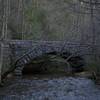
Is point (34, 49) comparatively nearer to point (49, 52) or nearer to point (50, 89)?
point (49, 52)

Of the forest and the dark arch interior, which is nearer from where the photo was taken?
the forest

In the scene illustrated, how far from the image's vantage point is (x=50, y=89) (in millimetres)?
17312

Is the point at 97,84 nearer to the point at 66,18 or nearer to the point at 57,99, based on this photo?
the point at 57,99

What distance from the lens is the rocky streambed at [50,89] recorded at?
15.3m

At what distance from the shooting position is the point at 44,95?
51.5 ft

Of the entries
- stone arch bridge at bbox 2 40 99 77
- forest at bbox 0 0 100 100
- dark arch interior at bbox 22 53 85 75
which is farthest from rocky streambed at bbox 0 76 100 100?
dark arch interior at bbox 22 53 85 75

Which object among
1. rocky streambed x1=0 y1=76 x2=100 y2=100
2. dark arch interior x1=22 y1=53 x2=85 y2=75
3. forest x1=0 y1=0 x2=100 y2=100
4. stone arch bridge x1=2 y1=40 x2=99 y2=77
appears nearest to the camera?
rocky streambed x1=0 y1=76 x2=100 y2=100

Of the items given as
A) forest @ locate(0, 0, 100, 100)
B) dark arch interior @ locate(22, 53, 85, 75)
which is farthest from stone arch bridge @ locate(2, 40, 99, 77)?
dark arch interior @ locate(22, 53, 85, 75)

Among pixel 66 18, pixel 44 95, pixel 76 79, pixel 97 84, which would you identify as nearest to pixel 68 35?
pixel 66 18

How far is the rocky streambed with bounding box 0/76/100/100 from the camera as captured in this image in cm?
1534

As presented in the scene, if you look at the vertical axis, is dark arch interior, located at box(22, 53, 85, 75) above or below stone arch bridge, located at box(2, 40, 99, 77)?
below

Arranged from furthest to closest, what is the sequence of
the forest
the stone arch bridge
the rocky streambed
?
1. the stone arch bridge
2. the forest
3. the rocky streambed

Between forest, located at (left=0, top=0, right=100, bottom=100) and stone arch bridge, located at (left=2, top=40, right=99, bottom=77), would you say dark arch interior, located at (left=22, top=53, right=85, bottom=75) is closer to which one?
forest, located at (left=0, top=0, right=100, bottom=100)

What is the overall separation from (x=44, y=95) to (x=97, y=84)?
172 inches
